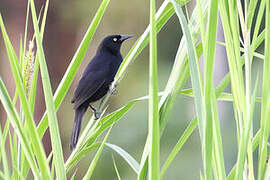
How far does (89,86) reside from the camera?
224cm

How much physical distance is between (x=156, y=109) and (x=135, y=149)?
5.96 metres

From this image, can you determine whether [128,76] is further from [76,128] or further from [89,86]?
[76,128]

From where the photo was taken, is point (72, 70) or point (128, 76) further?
point (128, 76)

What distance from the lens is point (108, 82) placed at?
2.23 m

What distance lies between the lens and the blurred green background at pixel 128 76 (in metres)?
5.82

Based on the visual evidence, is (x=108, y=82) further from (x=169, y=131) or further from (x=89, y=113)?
(x=89, y=113)

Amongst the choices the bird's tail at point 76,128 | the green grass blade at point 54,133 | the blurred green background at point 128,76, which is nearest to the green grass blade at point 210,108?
the green grass blade at point 54,133

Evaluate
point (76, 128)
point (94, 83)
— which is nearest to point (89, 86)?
point (94, 83)

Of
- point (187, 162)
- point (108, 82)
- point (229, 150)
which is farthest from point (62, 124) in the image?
point (108, 82)

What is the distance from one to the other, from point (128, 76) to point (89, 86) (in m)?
5.48

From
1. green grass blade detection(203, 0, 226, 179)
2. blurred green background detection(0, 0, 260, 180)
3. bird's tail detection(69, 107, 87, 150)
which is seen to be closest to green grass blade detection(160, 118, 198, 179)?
green grass blade detection(203, 0, 226, 179)

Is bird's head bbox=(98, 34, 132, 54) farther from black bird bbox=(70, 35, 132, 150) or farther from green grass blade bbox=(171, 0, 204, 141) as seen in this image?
green grass blade bbox=(171, 0, 204, 141)

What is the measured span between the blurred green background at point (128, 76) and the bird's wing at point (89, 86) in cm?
290

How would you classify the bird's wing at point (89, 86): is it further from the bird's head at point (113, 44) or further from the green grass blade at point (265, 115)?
the green grass blade at point (265, 115)
